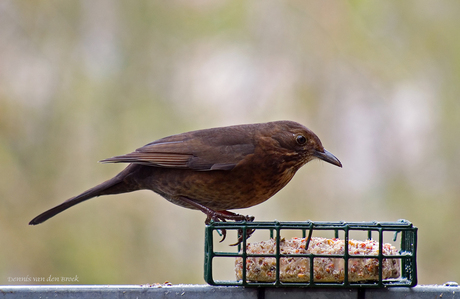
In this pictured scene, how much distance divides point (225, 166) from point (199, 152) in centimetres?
32

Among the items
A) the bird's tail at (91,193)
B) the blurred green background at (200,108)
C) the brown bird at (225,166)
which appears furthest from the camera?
the blurred green background at (200,108)

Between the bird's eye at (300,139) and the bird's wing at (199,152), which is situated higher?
the bird's eye at (300,139)

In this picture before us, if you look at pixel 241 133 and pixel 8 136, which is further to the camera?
pixel 8 136

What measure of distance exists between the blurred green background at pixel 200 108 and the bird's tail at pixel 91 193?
82.1 inches

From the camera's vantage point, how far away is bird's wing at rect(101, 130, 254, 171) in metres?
4.22

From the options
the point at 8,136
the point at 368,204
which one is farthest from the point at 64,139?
the point at 368,204

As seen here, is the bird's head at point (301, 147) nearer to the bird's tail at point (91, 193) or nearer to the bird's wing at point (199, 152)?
the bird's wing at point (199, 152)

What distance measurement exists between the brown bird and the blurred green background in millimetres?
2262

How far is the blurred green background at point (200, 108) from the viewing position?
6.56 m

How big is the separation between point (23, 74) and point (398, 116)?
4843 millimetres

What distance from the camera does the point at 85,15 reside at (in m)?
7.21

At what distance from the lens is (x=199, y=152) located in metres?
4.38

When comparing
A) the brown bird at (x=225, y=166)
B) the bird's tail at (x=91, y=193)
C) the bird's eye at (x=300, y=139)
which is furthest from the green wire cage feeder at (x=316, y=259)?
the bird's tail at (x=91, y=193)

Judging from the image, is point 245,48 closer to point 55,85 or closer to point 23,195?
point 55,85
